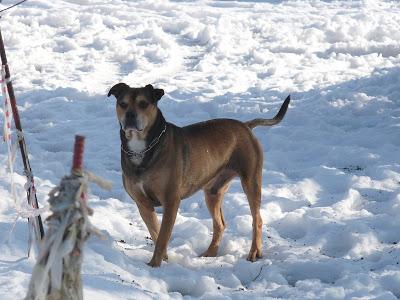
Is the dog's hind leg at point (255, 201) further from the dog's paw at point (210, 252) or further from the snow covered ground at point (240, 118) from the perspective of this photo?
the dog's paw at point (210, 252)

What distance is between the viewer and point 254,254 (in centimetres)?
593

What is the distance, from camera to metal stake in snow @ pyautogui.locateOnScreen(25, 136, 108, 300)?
1.97m

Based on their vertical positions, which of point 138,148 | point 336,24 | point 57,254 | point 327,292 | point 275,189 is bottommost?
point 336,24

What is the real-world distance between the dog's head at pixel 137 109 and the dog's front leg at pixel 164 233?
0.67m

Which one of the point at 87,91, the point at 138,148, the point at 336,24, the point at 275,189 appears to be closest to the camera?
the point at 138,148

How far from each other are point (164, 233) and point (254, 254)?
0.95 metres

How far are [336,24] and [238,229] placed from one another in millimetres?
11942

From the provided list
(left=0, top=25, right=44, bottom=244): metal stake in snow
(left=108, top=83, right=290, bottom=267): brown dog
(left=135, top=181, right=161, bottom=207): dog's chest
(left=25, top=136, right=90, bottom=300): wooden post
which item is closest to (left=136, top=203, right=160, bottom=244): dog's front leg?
(left=108, top=83, right=290, bottom=267): brown dog

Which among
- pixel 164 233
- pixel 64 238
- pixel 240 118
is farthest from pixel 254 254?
pixel 240 118

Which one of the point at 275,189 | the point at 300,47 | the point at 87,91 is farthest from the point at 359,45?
the point at 275,189

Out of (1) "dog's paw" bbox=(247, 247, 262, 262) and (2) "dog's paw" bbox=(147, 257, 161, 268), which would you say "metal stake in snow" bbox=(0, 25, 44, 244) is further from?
(1) "dog's paw" bbox=(247, 247, 262, 262)

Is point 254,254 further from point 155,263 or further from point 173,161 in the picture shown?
point 173,161

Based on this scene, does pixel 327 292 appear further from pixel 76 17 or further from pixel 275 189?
pixel 76 17

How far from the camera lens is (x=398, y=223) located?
6.39 m
